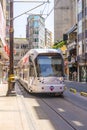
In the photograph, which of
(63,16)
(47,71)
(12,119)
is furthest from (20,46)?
(12,119)

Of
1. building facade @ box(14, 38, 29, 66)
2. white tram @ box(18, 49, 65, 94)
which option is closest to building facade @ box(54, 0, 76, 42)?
building facade @ box(14, 38, 29, 66)

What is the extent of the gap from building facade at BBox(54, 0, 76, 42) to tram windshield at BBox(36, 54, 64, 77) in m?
85.7

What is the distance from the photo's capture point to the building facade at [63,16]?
4565 inches

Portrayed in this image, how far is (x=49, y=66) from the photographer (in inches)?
1103

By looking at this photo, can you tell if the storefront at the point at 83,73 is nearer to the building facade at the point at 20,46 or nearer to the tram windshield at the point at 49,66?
the tram windshield at the point at 49,66

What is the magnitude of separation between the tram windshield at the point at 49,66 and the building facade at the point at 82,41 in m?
45.6

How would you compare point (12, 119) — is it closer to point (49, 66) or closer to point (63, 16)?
point (49, 66)

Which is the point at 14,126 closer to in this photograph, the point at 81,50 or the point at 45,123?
the point at 45,123

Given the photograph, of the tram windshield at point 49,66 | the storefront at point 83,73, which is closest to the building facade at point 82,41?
the storefront at point 83,73

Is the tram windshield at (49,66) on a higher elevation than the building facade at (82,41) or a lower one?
lower

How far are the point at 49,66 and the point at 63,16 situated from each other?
3664 inches

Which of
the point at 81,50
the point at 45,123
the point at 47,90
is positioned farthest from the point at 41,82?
the point at 81,50

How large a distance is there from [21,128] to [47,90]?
14.6 metres

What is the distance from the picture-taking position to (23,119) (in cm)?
1534
